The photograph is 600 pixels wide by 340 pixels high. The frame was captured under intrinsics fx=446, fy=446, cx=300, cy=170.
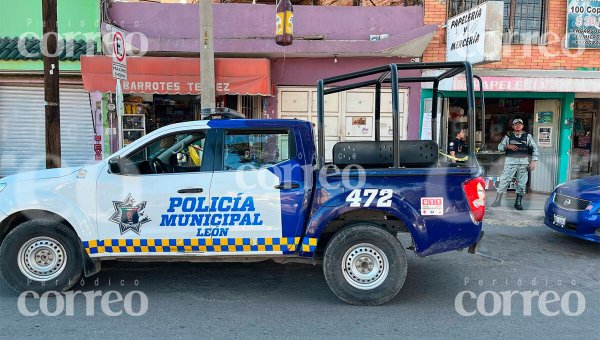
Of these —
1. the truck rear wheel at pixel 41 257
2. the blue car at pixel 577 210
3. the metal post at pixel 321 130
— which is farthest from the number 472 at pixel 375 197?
the blue car at pixel 577 210

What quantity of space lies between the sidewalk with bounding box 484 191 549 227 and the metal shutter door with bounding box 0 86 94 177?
9592mm

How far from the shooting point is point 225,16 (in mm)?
11039

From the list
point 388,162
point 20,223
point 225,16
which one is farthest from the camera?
point 225,16

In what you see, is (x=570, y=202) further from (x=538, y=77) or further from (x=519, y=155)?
(x=538, y=77)

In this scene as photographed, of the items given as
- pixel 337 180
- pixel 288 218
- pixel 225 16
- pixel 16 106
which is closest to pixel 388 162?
pixel 337 180

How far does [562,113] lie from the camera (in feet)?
37.5

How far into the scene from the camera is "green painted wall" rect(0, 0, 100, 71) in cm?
1058

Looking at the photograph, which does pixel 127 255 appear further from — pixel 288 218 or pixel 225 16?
pixel 225 16

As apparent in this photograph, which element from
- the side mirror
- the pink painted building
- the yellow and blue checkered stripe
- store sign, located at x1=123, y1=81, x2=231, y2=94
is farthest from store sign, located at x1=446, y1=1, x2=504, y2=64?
the side mirror

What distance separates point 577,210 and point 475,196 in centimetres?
301

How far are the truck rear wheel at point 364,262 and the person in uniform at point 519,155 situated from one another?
6.19 meters

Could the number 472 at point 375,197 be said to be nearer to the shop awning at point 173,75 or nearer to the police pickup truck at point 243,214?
the police pickup truck at point 243,214

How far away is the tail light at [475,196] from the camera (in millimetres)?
4363

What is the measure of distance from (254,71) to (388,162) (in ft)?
18.4
